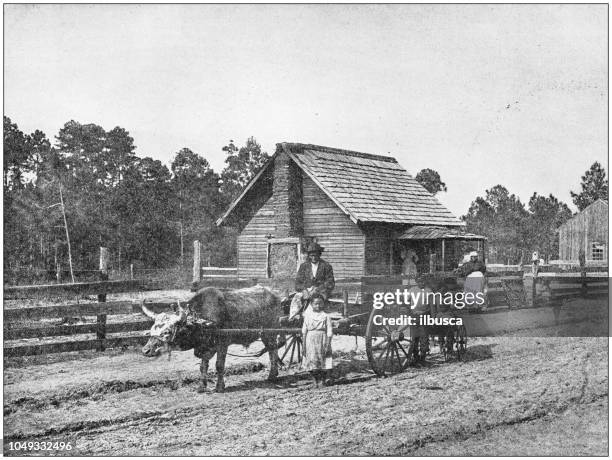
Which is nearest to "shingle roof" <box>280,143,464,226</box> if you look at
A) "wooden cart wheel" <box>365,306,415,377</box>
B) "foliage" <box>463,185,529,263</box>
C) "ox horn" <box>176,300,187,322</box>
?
"foliage" <box>463,185,529,263</box>

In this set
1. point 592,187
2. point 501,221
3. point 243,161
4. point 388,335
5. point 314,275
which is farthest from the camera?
point 501,221

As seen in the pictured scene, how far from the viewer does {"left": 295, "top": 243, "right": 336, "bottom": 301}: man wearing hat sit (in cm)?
836

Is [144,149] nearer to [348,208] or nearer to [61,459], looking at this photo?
[348,208]

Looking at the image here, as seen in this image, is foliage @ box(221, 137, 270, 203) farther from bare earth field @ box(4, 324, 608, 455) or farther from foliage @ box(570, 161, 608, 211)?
foliage @ box(570, 161, 608, 211)

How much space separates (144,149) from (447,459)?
5.90m

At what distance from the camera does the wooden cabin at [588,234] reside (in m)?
8.80

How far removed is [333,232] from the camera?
33.5 feet

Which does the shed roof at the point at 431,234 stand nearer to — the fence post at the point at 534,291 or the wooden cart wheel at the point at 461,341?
the wooden cart wheel at the point at 461,341

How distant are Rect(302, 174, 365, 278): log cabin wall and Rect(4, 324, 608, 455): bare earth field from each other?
163 cm

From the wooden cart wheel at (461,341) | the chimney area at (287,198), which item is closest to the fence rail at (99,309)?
the chimney area at (287,198)

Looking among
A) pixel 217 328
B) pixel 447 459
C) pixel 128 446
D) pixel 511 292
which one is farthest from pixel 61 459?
pixel 511 292

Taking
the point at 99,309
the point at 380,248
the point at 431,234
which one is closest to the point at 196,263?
the point at 99,309

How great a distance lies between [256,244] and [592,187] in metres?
5.24

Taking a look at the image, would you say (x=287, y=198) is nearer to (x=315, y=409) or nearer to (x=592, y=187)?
(x=315, y=409)
